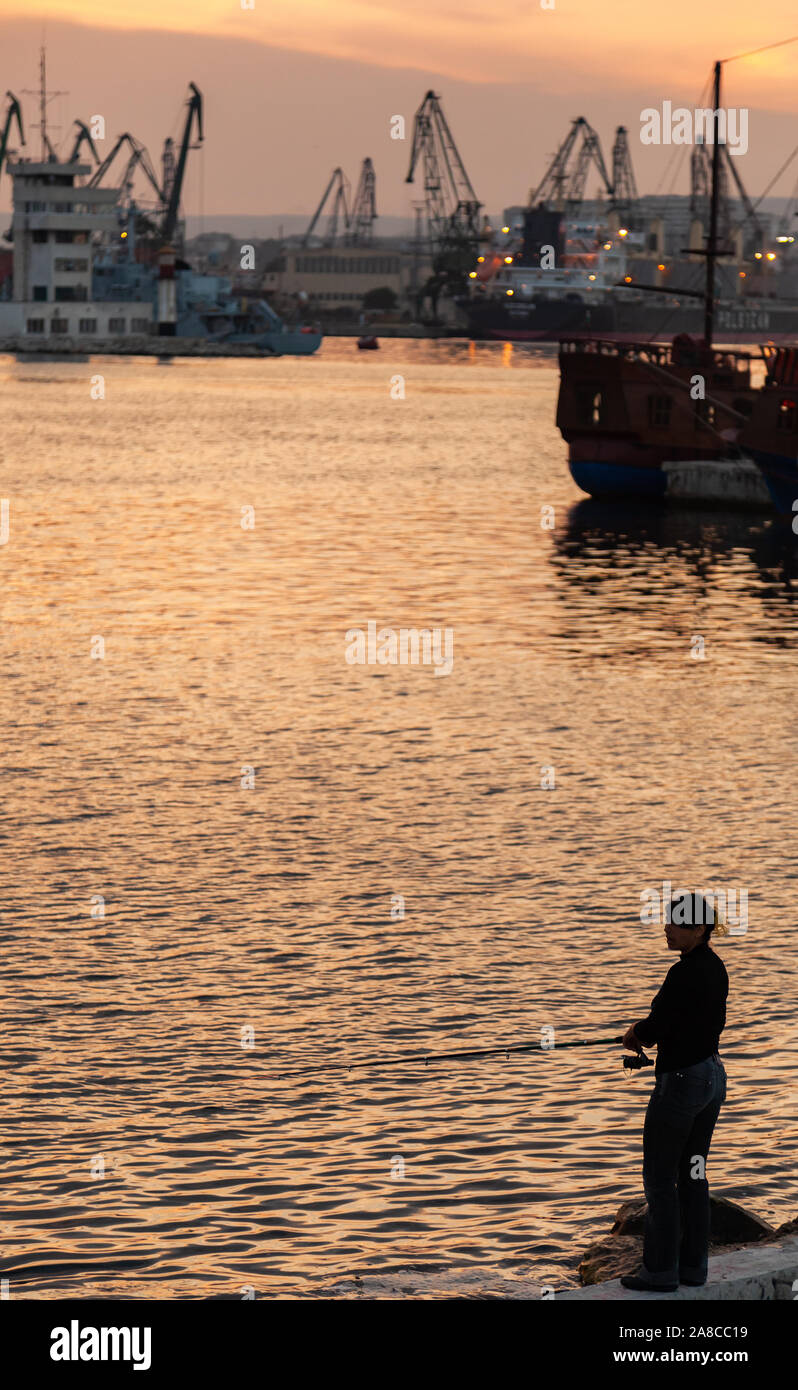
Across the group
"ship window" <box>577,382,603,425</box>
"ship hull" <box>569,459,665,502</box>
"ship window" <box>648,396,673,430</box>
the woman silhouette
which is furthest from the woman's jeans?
"ship hull" <box>569,459,665,502</box>

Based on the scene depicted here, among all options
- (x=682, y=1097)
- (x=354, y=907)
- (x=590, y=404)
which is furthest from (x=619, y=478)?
(x=682, y=1097)

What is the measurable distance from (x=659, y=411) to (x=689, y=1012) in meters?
73.4

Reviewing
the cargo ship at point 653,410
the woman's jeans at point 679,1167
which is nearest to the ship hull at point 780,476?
the cargo ship at point 653,410

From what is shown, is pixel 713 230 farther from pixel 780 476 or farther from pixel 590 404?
pixel 780 476

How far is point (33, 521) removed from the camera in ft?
234

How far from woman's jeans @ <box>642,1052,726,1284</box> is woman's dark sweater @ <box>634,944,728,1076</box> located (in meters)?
0.12

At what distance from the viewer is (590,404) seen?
3238 inches

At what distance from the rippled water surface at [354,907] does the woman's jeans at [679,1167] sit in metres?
1.80

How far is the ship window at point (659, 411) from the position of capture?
8119 centimetres

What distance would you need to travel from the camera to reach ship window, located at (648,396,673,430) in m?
81.2

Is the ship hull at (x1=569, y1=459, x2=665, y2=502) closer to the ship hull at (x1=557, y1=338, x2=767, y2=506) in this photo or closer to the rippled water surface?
→ the ship hull at (x1=557, y1=338, x2=767, y2=506)

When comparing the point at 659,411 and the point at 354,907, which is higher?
the point at 659,411
